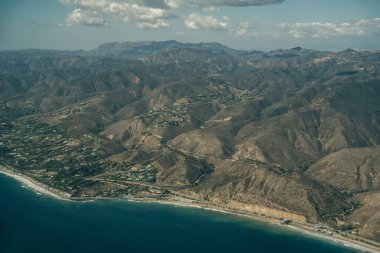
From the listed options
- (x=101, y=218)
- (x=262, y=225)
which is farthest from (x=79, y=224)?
(x=262, y=225)

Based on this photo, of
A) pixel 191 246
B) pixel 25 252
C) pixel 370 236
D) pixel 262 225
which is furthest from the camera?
pixel 262 225

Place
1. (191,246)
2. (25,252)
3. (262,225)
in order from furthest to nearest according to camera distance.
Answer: (262,225), (191,246), (25,252)

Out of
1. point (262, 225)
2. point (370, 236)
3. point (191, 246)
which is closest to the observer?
point (191, 246)

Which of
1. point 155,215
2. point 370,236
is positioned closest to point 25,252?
point 155,215

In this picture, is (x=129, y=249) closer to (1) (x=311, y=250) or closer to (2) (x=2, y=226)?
(2) (x=2, y=226)

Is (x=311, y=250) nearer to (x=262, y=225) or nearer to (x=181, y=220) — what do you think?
(x=262, y=225)

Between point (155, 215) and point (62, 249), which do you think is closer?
point (62, 249)
